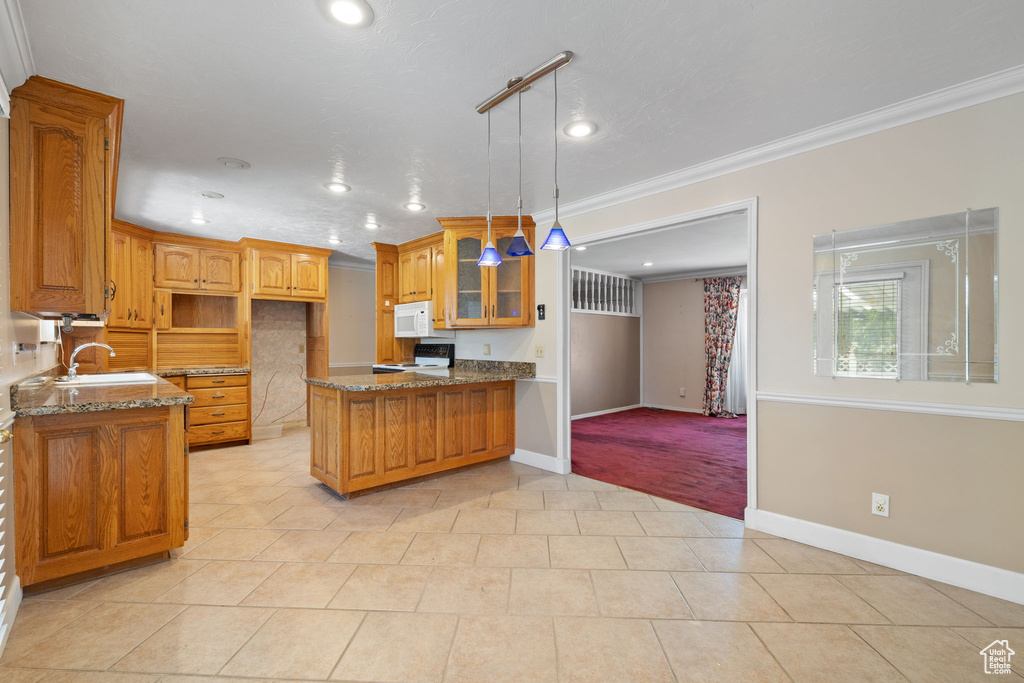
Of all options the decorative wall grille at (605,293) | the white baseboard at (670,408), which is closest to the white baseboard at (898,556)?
the decorative wall grille at (605,293)

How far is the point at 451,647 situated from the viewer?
1.73m

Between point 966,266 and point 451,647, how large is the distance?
2846 millimetres

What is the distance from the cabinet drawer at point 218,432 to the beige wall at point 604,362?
14.0 ft

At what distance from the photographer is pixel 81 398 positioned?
2.22m

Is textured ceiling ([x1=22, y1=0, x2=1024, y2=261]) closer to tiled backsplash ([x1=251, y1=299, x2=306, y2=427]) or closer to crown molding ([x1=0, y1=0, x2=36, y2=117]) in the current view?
crown molding ([x1=0, y1=0, x2=36, y2=117])

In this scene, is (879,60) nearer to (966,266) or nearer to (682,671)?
(966,266)

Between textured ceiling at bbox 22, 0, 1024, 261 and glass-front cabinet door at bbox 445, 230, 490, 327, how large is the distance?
114 cm

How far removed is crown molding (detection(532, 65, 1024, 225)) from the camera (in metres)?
2.05

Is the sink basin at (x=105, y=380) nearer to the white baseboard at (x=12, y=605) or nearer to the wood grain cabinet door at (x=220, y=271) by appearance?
the white baseboard at (x=12, y=605)

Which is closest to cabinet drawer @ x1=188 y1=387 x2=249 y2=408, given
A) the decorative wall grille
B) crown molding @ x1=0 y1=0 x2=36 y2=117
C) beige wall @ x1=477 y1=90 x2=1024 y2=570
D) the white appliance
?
the white appliance

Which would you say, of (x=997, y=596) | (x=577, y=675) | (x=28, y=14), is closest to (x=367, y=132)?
(x=28, y=14)

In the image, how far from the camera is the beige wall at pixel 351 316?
6.47 m

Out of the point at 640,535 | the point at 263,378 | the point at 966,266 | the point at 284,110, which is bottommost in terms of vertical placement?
the point at 640,535

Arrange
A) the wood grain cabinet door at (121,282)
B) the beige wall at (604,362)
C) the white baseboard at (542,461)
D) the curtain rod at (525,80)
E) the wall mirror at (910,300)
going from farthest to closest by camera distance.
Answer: the beige wall at (604,362)
the wood grain cabinet door at (121,282)
the white baseboard at (542,461)
the wall mirror at (910,300)
the curtain rod at (525,80)
